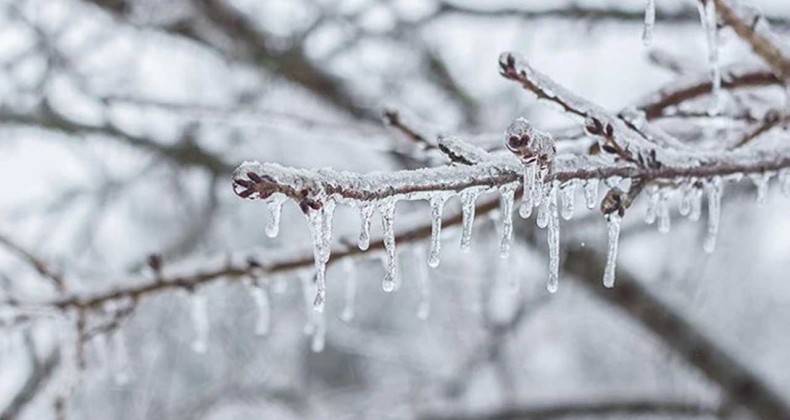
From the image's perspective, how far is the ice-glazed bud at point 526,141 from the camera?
64 cm

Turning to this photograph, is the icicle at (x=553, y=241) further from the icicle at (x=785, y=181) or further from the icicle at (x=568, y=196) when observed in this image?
the icicle at (x=785, y=181)

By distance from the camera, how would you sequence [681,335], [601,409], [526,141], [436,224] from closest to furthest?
[526,141], [436,224], [681,335], [601,409]

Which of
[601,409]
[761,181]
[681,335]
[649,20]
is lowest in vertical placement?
[601,409]

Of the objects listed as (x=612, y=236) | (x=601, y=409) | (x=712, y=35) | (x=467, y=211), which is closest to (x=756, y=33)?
(x=712, y=35)

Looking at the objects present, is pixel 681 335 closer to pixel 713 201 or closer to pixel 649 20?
pixel 713 201

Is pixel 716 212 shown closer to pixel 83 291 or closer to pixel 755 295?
pixel 83 291

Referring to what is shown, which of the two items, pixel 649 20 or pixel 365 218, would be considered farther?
pixel 649 20

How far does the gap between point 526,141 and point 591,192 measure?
0.60 feet

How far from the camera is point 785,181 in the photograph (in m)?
0.94

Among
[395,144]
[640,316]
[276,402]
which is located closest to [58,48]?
[276,402]

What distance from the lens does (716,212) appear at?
94 cm

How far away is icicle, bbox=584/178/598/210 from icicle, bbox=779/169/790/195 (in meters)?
0.19

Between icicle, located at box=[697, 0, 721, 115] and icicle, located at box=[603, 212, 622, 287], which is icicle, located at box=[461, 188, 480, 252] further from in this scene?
icicle, located at box=[697, 0, 721, 115]

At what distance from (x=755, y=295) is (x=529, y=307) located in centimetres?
645
